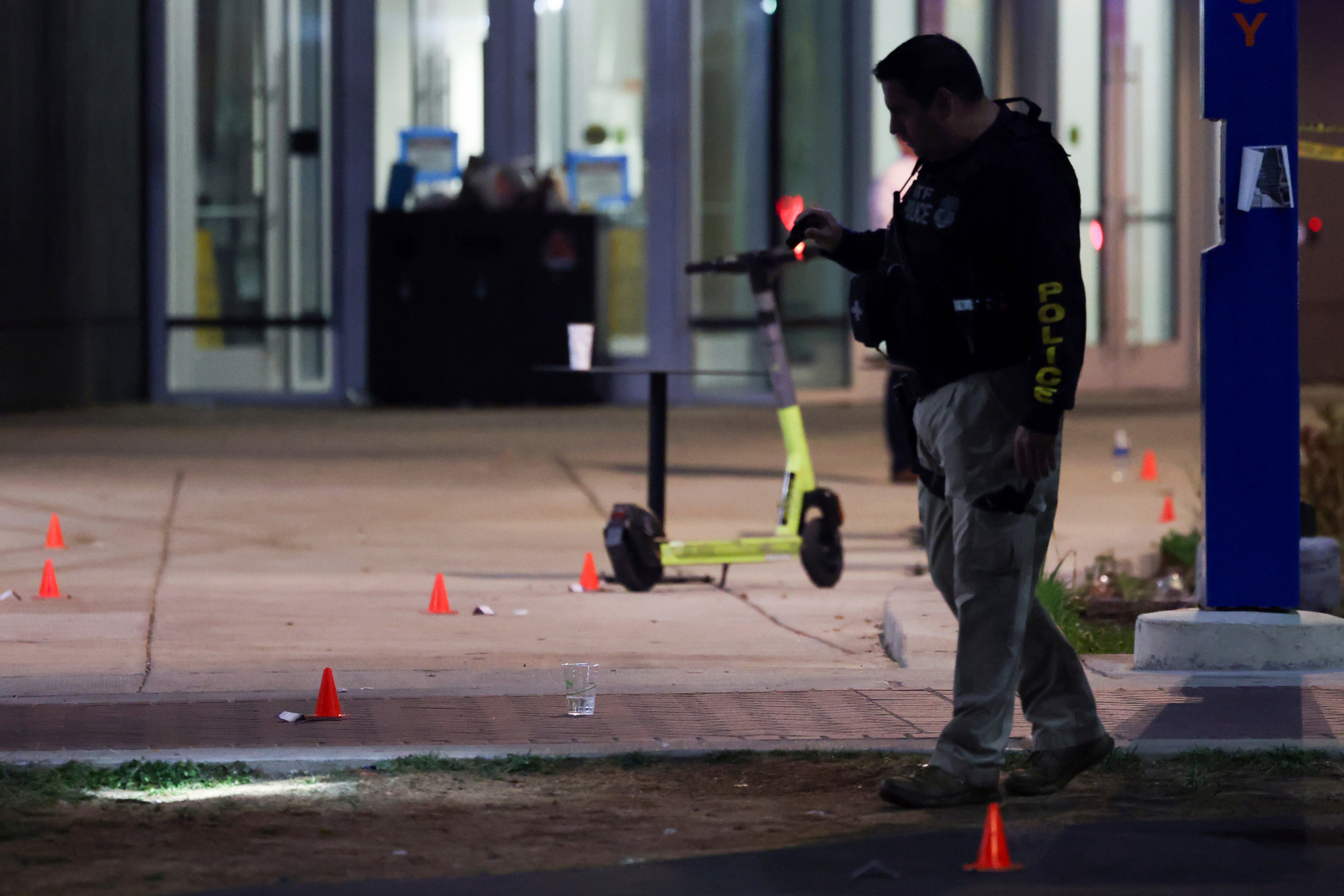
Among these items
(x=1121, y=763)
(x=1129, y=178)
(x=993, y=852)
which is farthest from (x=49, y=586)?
(x=1129, y=178)

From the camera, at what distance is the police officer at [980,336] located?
482cm

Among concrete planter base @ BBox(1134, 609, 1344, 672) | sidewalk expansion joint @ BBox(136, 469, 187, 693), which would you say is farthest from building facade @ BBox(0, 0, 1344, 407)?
concrete planter base @ BBox(1134, 609, 1344, 672)

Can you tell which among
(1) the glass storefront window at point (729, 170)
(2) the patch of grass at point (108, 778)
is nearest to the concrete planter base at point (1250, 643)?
(2) the patch of grass at point (108, 778)

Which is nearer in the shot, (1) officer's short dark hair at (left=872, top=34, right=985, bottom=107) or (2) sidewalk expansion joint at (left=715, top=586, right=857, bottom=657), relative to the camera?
(1) officer's short dark hair at (left=872, top=34, right=985, bottom=107)

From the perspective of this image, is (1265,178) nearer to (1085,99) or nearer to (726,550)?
(726,550)

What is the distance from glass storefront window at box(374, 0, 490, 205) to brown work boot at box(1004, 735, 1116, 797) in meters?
16.0

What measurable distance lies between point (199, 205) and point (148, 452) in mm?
6016

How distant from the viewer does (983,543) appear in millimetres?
4922

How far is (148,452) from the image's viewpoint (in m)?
15.1

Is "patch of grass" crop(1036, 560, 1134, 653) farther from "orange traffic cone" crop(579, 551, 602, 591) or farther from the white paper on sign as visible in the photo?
"orange traffic cone" crop(579, 551, 602, 591)

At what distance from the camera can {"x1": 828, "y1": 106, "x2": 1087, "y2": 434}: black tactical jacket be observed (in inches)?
189

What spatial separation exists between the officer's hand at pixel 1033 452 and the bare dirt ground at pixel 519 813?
0.79 m

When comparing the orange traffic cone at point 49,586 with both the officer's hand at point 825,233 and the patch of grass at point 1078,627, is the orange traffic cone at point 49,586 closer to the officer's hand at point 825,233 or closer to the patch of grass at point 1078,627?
the patch of grass at point 1078,627

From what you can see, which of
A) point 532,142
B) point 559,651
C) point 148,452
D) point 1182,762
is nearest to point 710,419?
point 532,142
